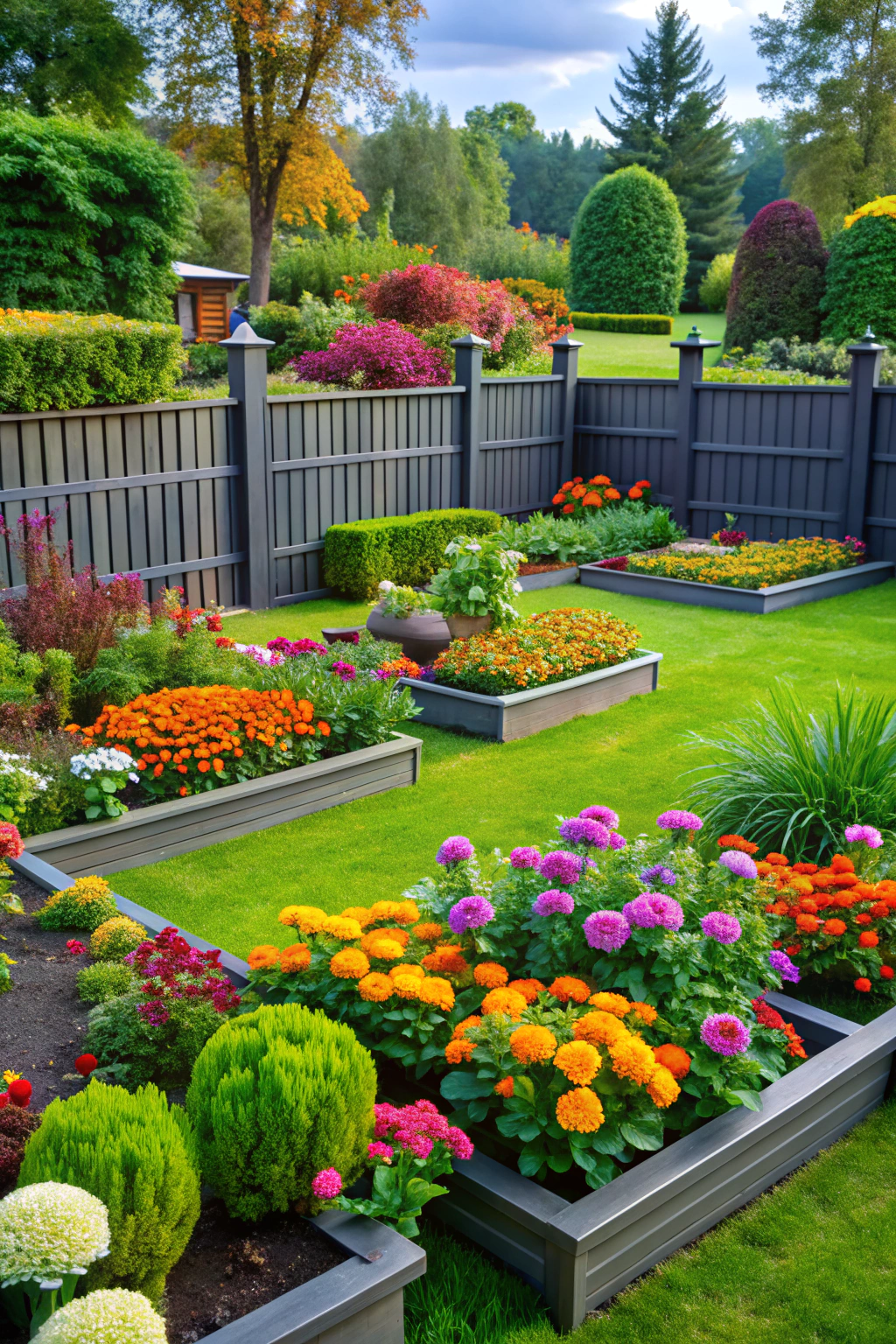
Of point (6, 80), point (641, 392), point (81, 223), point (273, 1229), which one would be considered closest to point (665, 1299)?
point (273, 1229)

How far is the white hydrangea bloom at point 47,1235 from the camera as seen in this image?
74.3 inches

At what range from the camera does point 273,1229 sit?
2418 mm

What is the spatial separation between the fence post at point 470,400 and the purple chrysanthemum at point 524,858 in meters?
8.74

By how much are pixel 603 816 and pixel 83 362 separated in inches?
237

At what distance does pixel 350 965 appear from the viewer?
9.82 feet

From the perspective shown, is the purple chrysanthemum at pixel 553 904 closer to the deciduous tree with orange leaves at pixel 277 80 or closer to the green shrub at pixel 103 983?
the green shrub at pixel 103 983

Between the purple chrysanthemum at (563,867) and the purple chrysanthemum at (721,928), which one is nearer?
the purple chrysanthemum at (721,928)

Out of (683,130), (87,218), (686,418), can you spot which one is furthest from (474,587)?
(683,130)

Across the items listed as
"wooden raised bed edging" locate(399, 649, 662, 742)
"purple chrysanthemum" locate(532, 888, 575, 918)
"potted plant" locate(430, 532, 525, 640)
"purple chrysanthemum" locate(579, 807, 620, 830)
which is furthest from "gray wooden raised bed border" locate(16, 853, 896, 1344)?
"potted plant" locate(430, 532, 525, 640)

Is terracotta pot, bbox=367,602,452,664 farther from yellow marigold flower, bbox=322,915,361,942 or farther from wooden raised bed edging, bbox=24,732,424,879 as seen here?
yellow marigold flower, bbox=322,915,361,942

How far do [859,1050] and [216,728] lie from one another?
124 inches

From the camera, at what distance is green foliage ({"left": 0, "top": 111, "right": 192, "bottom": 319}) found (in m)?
21.1

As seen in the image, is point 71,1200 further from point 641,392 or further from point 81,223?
point 81,223

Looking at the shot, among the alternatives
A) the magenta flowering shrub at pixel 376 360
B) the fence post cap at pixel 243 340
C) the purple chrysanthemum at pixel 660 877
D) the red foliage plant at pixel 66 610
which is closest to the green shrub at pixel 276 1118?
the purple chrysanthemum at pixel 660 877
